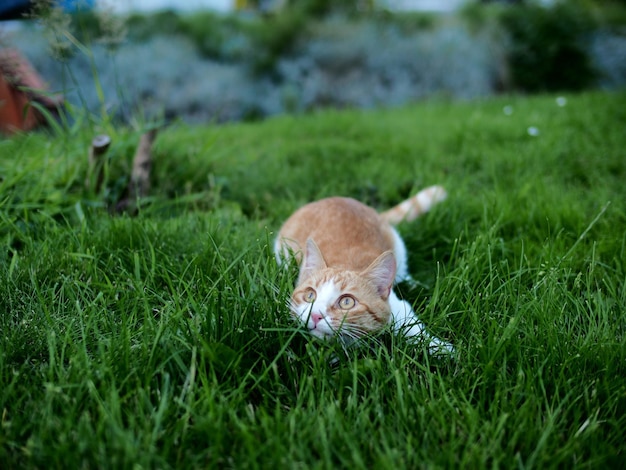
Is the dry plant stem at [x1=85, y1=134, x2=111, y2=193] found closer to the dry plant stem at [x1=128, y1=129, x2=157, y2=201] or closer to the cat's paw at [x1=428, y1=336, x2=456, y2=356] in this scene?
the dry plant stem at [x1=128, y1=129, x2=157, y2=201]

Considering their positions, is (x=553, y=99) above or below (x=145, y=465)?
below

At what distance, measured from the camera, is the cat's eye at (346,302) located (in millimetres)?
1853

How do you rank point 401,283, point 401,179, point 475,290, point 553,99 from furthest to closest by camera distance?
1. point 553,99
2. point 401,179
3. point 401,283
4. point 475,290

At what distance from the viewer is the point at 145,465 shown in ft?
4.10

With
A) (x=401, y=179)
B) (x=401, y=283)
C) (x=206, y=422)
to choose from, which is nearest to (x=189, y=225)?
(x=401, y=283)

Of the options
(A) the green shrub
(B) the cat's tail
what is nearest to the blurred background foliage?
(A) the green shrub

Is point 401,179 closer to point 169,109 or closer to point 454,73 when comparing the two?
point 169,109

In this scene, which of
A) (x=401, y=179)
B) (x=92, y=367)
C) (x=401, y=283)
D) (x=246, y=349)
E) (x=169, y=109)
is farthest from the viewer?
(x=169, y=109)

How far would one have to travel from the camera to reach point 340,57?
759 cm

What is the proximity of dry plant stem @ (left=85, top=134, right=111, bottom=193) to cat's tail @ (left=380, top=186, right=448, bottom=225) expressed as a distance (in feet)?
5.13

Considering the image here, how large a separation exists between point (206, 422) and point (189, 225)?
4.49 ft

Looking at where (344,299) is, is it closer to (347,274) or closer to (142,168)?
(347,274)

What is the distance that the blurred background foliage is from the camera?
706 centimetres

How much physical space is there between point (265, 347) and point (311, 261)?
47cm
